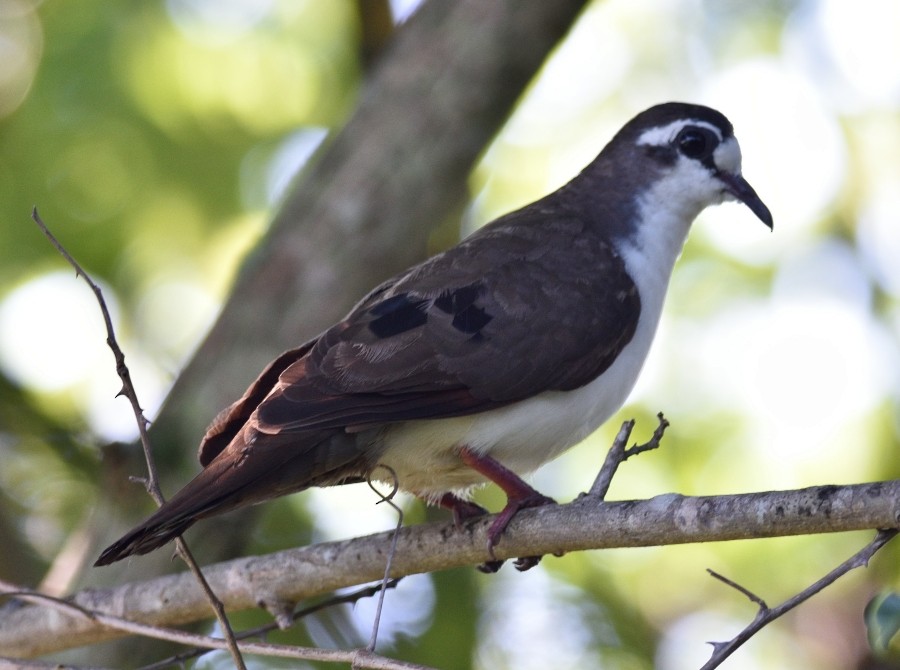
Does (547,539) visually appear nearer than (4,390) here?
Yes

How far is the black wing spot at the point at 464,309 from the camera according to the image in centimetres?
385

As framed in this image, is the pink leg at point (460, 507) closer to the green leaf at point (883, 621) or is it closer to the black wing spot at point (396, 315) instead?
the black wing spot at point (396, 315)

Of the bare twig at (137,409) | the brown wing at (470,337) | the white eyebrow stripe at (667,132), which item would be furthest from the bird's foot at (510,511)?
the white eyebrow stripe at (667,132)

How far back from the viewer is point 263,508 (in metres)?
4.99

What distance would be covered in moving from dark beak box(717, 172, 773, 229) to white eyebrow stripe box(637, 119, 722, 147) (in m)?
0.16

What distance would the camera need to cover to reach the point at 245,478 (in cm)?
337

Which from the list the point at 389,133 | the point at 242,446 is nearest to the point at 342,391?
the point at 242,446

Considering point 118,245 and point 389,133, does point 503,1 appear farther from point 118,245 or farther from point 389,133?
point 118,245

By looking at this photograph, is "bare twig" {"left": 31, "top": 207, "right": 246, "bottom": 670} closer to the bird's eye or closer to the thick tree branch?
the thick tree branch

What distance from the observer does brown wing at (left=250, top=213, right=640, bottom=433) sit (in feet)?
11.7

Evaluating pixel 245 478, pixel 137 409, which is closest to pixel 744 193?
pixel 245 478

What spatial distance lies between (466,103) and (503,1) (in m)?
0.48

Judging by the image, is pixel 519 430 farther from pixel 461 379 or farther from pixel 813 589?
pixel 813 589

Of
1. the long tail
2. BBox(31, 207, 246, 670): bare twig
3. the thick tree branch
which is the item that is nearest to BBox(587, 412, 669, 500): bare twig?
the thick tree branch
